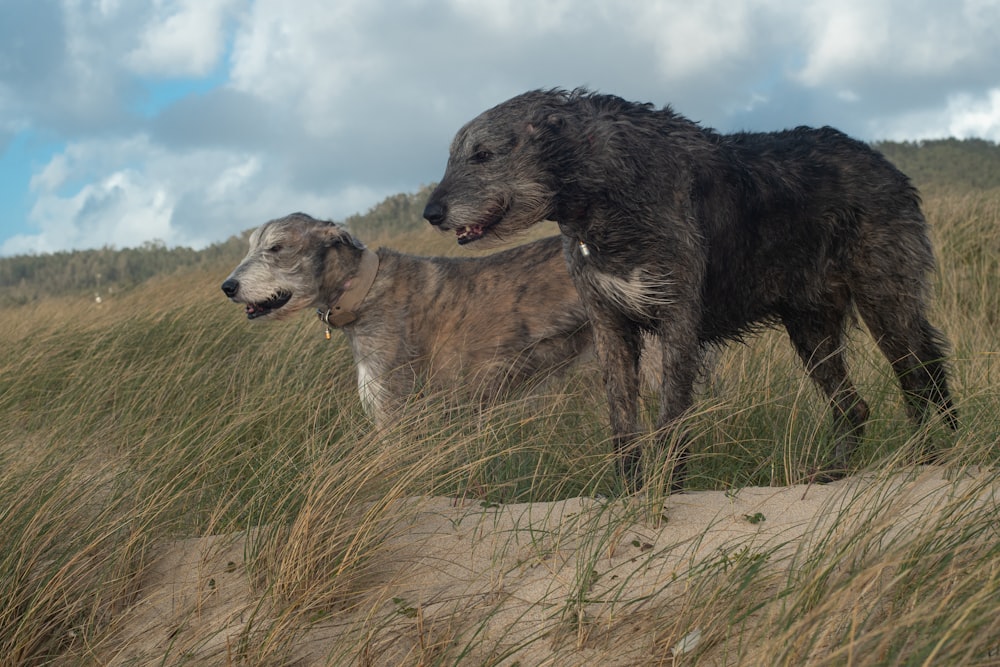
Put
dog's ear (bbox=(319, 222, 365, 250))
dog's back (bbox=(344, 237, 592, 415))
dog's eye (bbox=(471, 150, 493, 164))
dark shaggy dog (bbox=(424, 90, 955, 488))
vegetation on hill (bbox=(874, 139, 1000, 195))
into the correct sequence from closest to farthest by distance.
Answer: dark shaggy dog (bbox=(424, 90, 955, 488)) → dog's eye (bbox=(471, 150, 493, 164)) → dog's back (bbox=(344, 237, 592, 415)) → dog's ear (bbox=(319, 222, 365, 250)) → vegetation on hill (bbox=(874, 139, 1000, 195))

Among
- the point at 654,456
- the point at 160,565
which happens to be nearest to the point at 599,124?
the point at 654,456

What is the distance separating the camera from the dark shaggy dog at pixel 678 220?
4.14 meters

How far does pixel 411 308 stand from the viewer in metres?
6.43

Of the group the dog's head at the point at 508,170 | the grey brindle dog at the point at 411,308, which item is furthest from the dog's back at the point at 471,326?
the dog's head at the point at 508,170

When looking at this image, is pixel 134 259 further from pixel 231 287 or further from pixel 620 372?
pixel 620 372

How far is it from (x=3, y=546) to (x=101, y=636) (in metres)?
0.65

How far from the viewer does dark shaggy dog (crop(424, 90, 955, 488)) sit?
4137 mm

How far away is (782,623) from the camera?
258 centimetres

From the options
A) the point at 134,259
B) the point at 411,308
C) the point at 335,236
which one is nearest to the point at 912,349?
the point at 411,308

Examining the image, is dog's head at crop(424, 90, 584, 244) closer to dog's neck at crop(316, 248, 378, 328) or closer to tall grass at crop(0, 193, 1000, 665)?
tall grass at crop(0, 193, 1000, 665)

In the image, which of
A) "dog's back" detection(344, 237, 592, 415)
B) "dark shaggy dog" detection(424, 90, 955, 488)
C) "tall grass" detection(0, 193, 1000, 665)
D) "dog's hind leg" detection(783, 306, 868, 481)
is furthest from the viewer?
"dog's back" detection(344, 237, 592, 415)

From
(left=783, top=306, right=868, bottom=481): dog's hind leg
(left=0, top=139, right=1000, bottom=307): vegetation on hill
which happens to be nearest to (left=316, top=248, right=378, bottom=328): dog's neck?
(left=783, top=306, right=868, bottom=481): dog's hind leg

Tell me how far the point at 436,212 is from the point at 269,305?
2557 millimetres

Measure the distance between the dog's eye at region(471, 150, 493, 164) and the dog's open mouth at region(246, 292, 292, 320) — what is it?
2.47 meters
